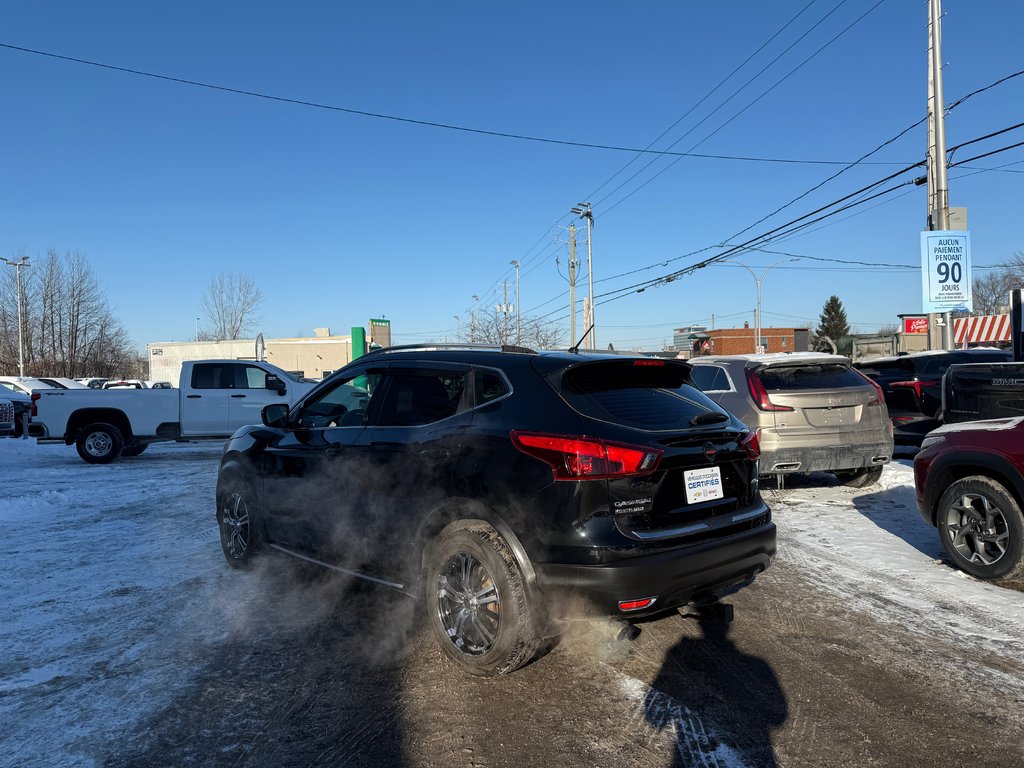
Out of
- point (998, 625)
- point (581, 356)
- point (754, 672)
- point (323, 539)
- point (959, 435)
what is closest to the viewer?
point (754, 672)

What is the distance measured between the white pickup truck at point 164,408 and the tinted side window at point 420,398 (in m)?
9.73

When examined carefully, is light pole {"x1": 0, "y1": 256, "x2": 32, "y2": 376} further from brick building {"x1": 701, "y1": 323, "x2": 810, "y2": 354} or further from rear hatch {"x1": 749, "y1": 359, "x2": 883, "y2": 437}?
brick building {"x1": 701, "y1": 323, "x2": 810, "y2": 354}

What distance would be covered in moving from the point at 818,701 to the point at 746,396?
4.86 m

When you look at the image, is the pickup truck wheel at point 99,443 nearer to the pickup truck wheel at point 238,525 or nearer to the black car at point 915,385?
the pickup truck wheel at point 238,525

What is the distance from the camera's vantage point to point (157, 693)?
3.40 m

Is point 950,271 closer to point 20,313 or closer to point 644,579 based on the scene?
point 644,579

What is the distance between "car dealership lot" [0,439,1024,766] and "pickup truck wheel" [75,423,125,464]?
842 centimetres

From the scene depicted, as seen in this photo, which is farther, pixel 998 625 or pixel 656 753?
pixel 998 625

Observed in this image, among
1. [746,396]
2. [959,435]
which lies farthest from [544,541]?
[746,396]

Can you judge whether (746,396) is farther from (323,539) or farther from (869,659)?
(323,539)

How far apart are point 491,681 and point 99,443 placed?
1265cm

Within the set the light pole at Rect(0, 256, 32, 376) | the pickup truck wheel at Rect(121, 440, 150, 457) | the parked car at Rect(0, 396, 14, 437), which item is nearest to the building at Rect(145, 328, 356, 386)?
the light pole at Rect(0, 256, 32, 376)

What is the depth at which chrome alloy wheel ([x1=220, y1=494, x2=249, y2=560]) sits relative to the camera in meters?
5.43

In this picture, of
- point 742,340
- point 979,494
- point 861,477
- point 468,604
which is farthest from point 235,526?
point 742,340
